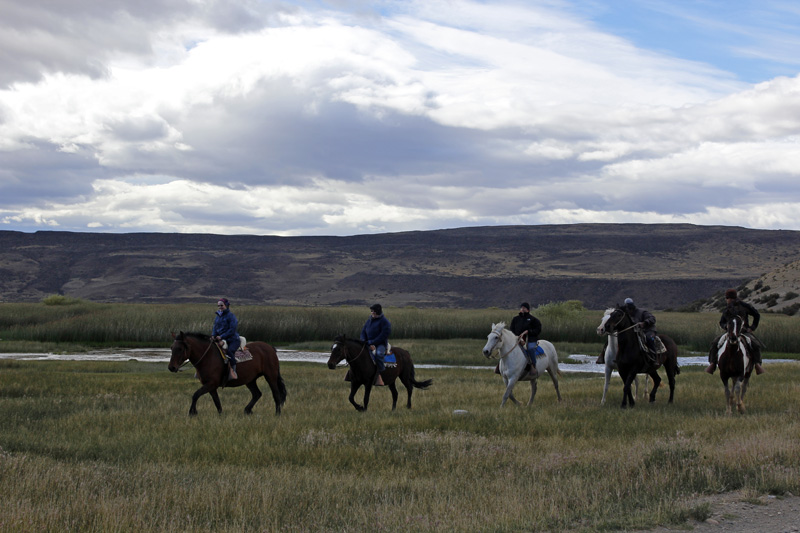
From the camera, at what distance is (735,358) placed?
16312mm

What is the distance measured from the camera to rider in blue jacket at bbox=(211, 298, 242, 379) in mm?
16094

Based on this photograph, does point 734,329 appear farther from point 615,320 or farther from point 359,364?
point 359,364

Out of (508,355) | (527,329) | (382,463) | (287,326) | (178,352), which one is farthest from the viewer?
(287,326)

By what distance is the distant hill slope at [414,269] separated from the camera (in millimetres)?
142875

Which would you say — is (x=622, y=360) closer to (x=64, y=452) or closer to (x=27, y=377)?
(x=64, y=452)

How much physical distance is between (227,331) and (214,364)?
75 cm

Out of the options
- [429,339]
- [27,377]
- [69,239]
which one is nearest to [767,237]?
[429,339]

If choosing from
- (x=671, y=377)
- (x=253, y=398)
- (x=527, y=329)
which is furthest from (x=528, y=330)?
(x=253, y=398)

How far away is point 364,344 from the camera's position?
1705cm

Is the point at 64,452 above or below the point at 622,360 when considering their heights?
below

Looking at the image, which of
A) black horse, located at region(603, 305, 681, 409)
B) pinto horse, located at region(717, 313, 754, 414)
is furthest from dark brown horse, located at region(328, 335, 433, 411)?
pinto horse, located at region(717, 313, 754, 414)

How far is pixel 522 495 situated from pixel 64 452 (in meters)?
7.38

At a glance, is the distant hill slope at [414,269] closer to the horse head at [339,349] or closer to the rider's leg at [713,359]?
the rider's leg at [713,359]

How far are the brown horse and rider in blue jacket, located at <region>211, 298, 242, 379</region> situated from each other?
213mm
